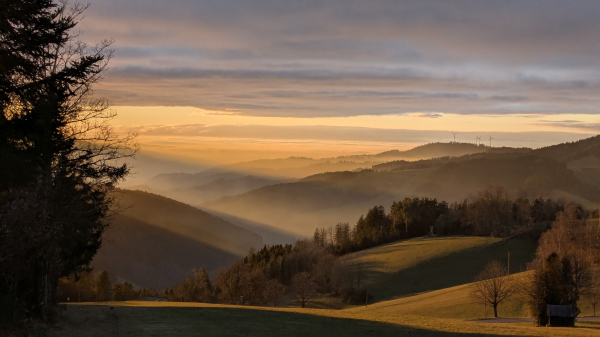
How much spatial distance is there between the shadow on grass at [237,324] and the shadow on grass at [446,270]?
78800mm

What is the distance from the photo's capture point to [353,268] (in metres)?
130

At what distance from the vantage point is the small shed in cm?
5509

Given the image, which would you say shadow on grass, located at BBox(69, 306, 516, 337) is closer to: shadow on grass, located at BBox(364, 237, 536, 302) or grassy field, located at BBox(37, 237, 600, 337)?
grassy field, located at BBox(37, 237, 600, 337)

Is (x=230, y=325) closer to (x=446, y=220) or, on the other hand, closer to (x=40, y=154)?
(x=40, y=154)

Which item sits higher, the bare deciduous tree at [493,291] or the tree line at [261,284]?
the bare deciduous tree at [493,291]

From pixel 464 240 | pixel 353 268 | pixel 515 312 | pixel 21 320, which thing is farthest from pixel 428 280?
pixel 21 320

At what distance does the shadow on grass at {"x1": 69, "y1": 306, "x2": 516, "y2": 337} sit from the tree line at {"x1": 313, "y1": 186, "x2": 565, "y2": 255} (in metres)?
128

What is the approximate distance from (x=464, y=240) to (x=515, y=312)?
7005cm

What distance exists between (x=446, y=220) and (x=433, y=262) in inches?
1693

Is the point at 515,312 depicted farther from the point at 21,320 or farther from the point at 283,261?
the point at 283,261

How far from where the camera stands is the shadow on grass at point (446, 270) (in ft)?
377

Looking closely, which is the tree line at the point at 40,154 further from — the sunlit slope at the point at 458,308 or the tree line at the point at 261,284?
the tree line at the point at 261,284

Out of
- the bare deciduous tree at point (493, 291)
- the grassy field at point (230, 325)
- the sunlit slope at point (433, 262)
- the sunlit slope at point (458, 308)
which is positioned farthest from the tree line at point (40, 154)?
the sunlit slope at point (433, 262)

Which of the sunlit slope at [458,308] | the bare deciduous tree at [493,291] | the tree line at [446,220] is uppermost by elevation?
the tree line at [446,220]
